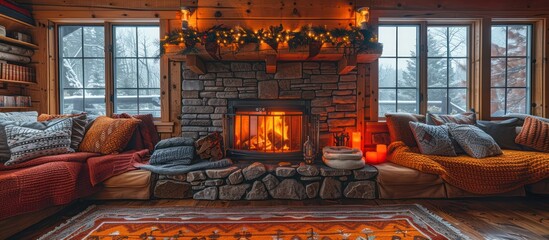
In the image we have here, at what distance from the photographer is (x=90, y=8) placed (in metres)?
2.94

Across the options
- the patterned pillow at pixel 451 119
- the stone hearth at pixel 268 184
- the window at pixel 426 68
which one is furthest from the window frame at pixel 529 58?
the stone hearth at pixel 268 184

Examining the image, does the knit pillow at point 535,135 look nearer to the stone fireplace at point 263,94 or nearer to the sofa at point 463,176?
the sofa at point 463,176

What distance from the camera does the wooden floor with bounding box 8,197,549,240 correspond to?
5.76 ft

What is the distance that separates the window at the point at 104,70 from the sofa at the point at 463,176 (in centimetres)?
270

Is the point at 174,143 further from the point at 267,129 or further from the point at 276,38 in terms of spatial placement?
the point at 276,38

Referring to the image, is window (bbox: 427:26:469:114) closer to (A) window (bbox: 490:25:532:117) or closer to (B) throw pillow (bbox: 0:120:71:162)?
(A) window (bbox: 490:25:532:117)

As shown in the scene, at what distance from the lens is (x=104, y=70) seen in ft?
10.0

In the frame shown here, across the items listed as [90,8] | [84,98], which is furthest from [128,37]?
[84,98]

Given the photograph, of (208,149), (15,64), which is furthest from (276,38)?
(15,64)

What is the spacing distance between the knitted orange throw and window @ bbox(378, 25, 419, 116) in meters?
1.01

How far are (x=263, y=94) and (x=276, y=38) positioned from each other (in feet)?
2.13

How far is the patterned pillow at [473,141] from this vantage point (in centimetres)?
244

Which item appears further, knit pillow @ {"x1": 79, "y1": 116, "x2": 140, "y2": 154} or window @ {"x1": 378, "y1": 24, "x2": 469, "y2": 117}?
window @ {"x1": 378, "y1": 24, "x2": 469, "y2": 117}

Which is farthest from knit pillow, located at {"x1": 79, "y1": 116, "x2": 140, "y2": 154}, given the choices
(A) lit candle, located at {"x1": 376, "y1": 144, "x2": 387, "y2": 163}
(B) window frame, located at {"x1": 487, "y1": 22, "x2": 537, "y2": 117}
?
(B) window frame, located at {"x1": 487, "y1": 22, "x2": 537, "y2": 117}
